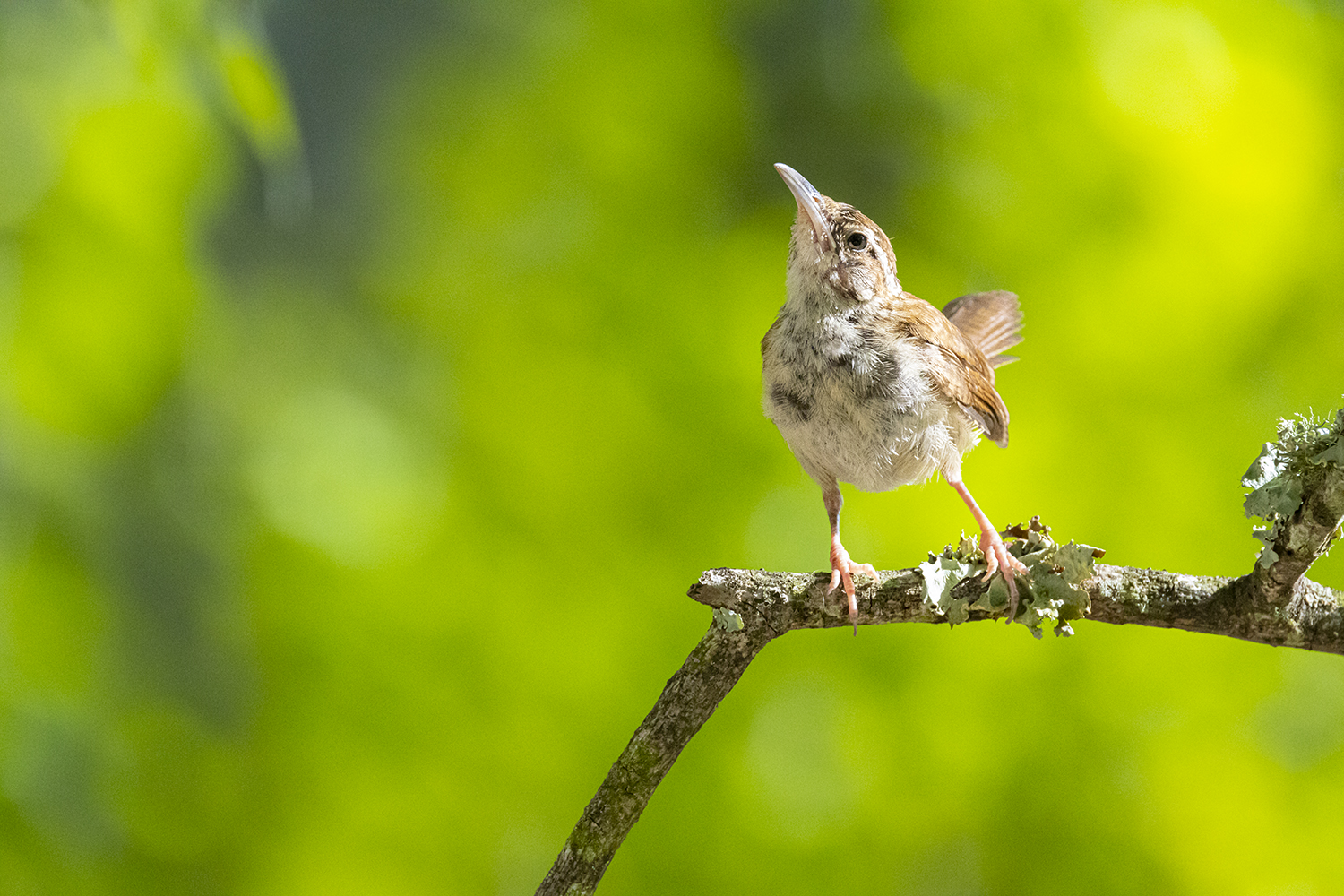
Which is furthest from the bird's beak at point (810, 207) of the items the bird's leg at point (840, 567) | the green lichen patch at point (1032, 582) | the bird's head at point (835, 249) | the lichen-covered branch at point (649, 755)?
the lichen-covered branch at point (649, 755)

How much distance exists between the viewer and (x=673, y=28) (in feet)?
8.91

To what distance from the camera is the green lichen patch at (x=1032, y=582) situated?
1.37m

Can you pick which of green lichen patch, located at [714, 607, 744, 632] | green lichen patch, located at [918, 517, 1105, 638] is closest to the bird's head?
green lichen patch, located at [918, 517, 1105, 638]

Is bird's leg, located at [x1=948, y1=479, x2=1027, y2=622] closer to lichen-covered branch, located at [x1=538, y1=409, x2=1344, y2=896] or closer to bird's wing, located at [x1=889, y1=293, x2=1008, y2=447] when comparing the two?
lichen-covered branch, located at [x1=538, y1=409, x2=1344, y2=896]

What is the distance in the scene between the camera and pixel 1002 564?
56.1 inches

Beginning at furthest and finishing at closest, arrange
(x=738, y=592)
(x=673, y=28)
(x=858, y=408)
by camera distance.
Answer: (x=673, y=28) < (x=858, y=408) < (x=738, y=592)

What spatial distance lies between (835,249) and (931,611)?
0.53 m

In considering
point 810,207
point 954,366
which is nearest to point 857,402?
point 954,366

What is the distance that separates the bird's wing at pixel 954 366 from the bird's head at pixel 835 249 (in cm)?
7

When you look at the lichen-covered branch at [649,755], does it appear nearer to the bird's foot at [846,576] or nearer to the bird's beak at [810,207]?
the bird's foot at [846,576]

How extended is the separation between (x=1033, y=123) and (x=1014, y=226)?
0.26 metres

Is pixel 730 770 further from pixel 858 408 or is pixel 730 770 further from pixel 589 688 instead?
pixel 858 408

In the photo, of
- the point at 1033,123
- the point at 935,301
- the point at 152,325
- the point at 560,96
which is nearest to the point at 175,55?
the point at 152,325

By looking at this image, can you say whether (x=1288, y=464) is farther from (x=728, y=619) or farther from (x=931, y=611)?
(x=728, y=619)
